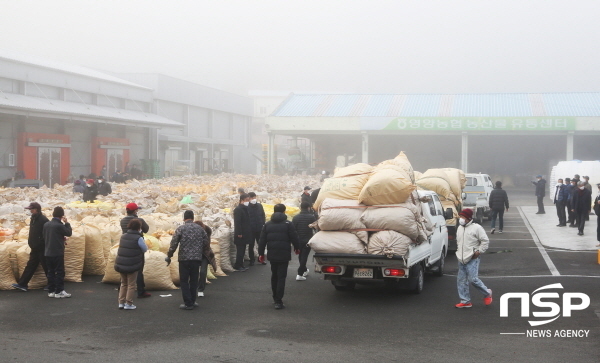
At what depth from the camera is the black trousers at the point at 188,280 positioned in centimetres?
934

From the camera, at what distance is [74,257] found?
11484mm

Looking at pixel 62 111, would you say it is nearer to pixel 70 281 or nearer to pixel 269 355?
pixel 70 281

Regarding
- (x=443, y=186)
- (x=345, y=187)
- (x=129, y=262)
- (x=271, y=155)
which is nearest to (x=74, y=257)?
(x=129, y=262)

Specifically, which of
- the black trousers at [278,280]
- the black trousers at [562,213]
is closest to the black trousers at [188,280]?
the black trousers at [278,280]

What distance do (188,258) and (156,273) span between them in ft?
5.08

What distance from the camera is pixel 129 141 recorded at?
153ft

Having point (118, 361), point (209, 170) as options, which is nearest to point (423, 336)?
point (118, 361)

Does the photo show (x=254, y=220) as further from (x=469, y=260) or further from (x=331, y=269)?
(x=469, y=260)

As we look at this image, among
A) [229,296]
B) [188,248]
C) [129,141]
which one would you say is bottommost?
[229,296]

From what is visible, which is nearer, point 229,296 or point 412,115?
point 229,296

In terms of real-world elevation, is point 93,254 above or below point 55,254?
below

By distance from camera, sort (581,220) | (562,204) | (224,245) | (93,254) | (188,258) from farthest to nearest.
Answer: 1. (562,204)
2. (581,220)
3. (224,245)
4. (93,254)
5. (188,258)

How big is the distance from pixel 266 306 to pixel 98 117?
2970 centimetres

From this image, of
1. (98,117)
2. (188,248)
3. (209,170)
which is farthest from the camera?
(209,170)
